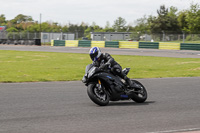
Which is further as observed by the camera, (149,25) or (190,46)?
(149,25)

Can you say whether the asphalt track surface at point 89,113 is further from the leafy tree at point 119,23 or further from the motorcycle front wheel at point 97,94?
the leafy tree at point 119,23

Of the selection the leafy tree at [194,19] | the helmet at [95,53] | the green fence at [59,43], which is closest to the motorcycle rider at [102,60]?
the helmet at [95,53]

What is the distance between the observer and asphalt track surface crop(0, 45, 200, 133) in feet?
19.3

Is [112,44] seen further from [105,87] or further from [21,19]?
[21,19]

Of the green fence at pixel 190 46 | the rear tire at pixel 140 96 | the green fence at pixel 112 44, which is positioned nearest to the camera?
the rear tire at pixel 140 96

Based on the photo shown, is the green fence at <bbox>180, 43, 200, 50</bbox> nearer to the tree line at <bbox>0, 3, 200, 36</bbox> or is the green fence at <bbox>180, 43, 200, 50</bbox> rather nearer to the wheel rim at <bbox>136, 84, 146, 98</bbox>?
the tree line at <bbox>0, 3, 200, 36</bbox>

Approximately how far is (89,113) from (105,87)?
125 centimetres

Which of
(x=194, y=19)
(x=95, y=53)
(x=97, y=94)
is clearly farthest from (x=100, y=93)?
(x=194, y=19)

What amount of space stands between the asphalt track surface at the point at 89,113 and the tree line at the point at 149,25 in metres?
43.3

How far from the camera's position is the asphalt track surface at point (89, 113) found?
588 centimetres

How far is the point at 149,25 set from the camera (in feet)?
352

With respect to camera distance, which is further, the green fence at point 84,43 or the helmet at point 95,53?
the green fence at point 84,43

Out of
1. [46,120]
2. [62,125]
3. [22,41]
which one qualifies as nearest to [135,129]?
[62,125]

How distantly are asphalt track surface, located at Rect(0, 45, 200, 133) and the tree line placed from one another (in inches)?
1703
